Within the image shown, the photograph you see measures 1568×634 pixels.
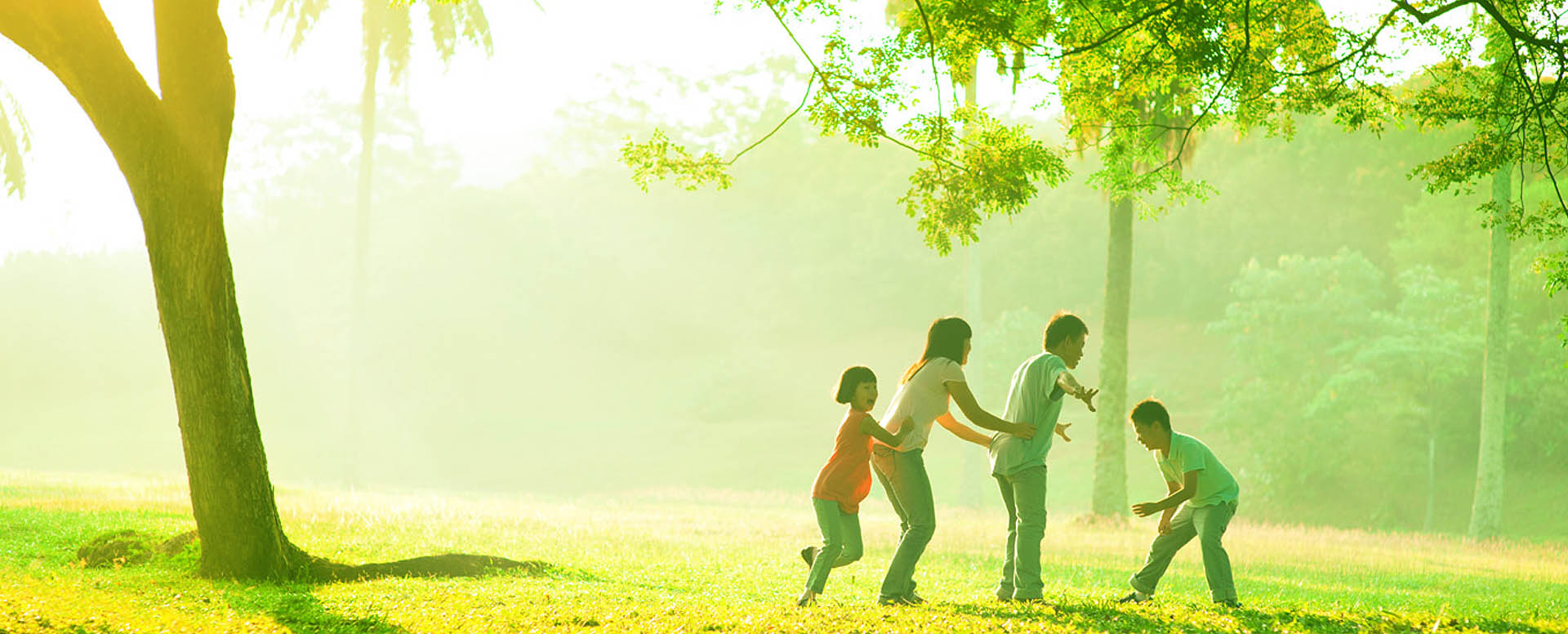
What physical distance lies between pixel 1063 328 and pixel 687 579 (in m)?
4.71

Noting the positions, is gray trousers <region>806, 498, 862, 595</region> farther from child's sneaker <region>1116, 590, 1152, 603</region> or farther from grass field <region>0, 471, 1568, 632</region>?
child's sneaker <region>1116, 590, 1152, 603</region>

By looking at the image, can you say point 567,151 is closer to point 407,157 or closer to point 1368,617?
point 407,157

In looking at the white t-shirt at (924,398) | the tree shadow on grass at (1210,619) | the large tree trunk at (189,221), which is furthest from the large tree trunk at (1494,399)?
the large tree trunk at (189,221)

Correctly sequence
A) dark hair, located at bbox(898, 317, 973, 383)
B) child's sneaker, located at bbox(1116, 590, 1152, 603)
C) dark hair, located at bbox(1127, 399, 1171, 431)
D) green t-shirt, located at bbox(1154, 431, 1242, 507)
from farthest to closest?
child's sneaker, located at bbox(1116, 590, 1152, 603) → green t-shirt, located at bbox(1154, 431, 1242, 507) → dark hair, located at bbox(1127, 399, 1171, 431) → dark hair, located at bbox(898, 317, 973, 383)

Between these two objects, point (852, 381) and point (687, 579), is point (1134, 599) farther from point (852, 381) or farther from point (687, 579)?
point (687, 579)

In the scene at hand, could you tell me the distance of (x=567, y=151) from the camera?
240 feet

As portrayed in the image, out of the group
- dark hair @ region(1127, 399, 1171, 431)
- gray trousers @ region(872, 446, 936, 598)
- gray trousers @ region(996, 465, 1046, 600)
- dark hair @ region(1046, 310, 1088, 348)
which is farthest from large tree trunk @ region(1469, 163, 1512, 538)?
gray trousers @ region(872, 446, 936, 598)

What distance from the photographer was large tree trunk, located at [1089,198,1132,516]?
23.1 meters

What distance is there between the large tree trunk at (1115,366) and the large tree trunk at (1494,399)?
671 cm

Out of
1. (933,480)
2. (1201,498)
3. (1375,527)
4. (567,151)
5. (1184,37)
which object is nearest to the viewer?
(1201,498)

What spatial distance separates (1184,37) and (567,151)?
64946 mm

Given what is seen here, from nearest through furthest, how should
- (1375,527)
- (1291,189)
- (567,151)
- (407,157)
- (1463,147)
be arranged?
(1463,147), (1375,527), (1291,189), (407,157), (567,151)

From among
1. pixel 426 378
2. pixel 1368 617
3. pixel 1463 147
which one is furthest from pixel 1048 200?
pixel 1368 617

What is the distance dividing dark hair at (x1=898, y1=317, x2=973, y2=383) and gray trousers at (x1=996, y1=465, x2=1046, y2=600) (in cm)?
92
